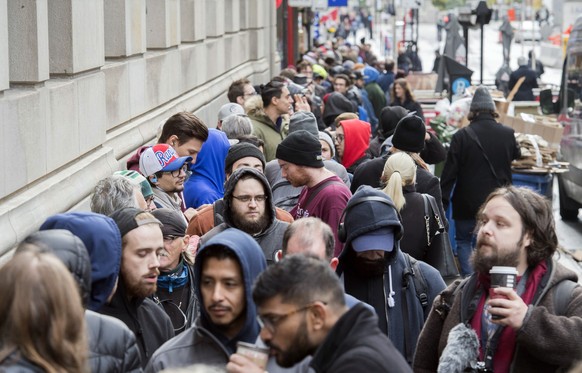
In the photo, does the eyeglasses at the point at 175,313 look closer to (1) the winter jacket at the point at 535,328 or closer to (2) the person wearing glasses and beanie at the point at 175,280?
(2) the person wearing glasses and beanie at the point at 175,280

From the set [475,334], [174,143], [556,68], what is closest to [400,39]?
[556,68]

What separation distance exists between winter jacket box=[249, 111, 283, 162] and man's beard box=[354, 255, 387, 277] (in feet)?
20.6

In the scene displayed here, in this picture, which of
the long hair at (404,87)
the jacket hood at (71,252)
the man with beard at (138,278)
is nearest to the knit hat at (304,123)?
the man with beard at (138,278)

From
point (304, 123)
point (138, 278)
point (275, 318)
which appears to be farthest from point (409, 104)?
point (275, 318)

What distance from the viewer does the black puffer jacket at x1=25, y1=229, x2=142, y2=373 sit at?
3982mm

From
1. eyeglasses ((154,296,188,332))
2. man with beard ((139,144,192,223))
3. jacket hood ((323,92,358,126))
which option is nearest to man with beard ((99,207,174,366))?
eyeglasses ((154,296,188,332))

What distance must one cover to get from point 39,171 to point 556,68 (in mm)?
64585

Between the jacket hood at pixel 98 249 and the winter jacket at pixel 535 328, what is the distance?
150 centimetres

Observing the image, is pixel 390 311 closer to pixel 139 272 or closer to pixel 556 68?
pixel 139 272

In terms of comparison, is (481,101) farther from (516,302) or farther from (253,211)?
(516,302)

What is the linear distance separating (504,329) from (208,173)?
15.7 ft

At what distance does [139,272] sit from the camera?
503cm

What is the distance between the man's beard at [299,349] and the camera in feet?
12.0

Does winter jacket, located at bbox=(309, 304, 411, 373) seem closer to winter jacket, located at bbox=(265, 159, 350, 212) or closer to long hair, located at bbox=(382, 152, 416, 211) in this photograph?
long hair, located at bbox=(382, 152, 416, 211)
